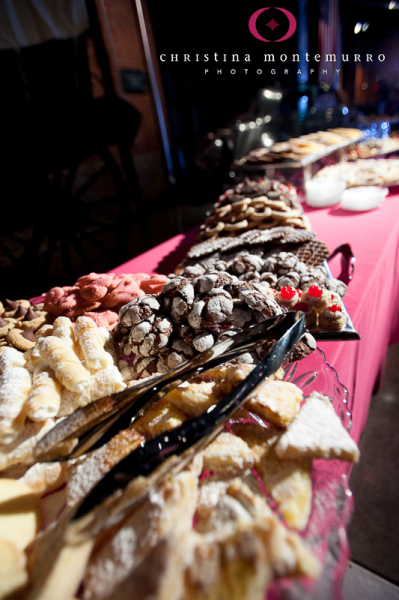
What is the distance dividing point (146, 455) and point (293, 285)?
72cm

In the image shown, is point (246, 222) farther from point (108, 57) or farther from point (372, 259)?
point (108, 57)

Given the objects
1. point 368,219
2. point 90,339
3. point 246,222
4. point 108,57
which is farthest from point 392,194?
point 108,57

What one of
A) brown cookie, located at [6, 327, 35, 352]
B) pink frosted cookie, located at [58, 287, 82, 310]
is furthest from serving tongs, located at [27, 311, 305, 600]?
pink frosted cookie, located at [58, 287, 82, 310]

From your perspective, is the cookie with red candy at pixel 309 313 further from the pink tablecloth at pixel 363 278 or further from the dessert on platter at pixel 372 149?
the dessert on platter at pixel 372 149

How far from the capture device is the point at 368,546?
1.19 m

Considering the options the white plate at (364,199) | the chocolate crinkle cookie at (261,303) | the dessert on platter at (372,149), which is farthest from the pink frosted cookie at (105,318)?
the dessert on platter at (372,149)

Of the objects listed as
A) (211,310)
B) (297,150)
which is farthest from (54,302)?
(297,150)

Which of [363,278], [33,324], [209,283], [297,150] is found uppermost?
[297,150]

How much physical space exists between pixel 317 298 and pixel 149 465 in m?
0.64

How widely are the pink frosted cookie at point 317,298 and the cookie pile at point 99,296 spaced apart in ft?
1.68

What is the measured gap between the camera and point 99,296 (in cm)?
103

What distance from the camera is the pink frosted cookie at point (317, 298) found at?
86 centimetres

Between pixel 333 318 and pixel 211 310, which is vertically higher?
pixel 211 310

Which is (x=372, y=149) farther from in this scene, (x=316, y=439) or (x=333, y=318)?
(x=316, y=439)
